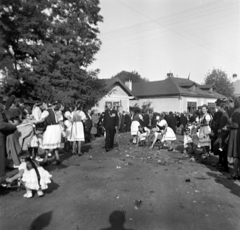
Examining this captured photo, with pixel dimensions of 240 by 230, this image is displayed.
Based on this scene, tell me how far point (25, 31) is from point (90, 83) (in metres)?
7.32

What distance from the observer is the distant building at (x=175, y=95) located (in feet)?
140

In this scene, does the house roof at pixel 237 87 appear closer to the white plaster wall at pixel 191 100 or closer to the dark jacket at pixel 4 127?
the white plaster wall at pixel 191 100

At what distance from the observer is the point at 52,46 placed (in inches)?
914

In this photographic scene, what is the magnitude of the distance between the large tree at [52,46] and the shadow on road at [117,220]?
18860mm

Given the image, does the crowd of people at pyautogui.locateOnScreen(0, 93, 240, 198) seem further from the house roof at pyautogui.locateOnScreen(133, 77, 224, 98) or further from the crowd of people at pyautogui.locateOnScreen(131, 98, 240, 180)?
the house roof at pyautogui.locateOnScreen(133, 77, 224, 98)

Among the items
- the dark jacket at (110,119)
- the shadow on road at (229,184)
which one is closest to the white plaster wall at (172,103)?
the dark jacket at (110,119)

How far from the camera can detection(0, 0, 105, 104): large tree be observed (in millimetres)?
21953

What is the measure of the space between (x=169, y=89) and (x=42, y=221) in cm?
4131

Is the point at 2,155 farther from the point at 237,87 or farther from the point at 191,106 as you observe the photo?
the point at 237,87

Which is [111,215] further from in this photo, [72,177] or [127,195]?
[72,177]

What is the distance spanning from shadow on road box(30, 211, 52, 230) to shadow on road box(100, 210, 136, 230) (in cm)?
105

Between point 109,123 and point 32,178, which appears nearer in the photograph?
point 32,178

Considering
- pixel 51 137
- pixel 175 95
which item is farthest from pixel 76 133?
pixel 175 95

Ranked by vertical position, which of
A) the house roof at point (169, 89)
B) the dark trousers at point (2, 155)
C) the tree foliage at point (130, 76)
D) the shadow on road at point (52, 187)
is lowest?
the shadow on road at point (52, 187)
